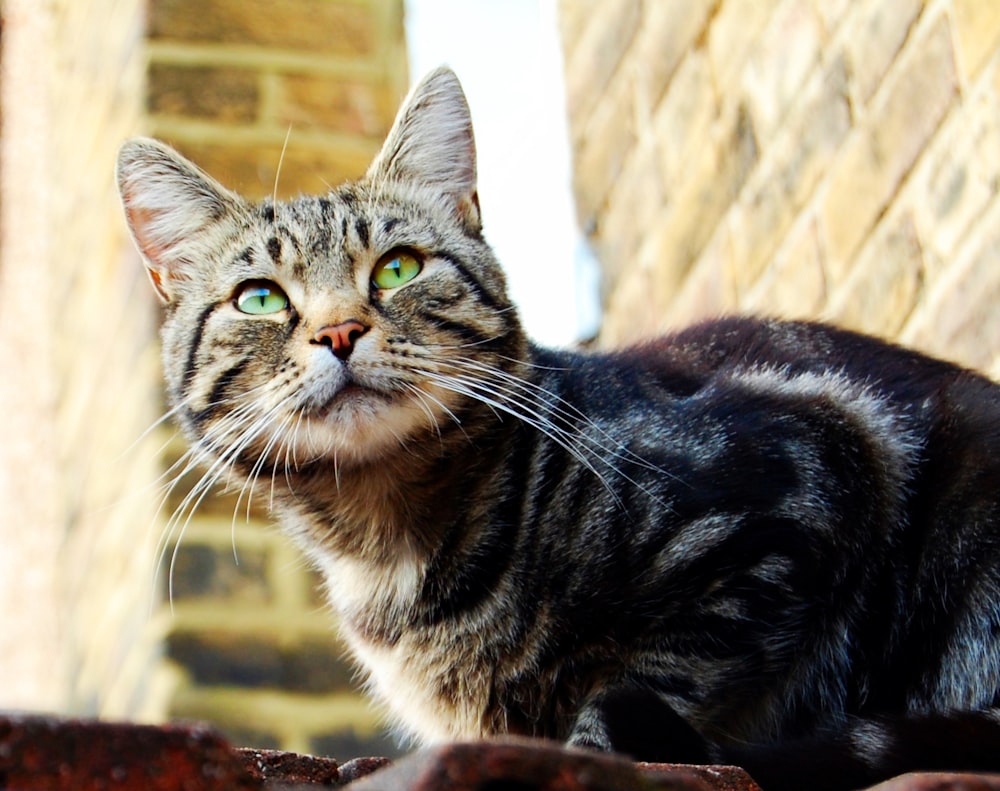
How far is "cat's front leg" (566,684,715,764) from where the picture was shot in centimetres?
178

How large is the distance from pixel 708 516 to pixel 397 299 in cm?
76

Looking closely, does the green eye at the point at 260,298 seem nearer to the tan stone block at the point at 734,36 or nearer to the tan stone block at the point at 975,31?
the tan stone block at the point at 975,31

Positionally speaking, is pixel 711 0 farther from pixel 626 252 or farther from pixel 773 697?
pixel 773 697

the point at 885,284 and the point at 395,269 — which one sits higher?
the point at 885,284

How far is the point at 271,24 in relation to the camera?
5348 mm

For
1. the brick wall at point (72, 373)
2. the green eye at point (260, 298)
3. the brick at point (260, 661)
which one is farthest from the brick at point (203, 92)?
the green eye at point (260, 298)

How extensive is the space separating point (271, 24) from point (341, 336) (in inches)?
128

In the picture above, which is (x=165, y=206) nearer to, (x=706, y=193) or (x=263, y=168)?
(x=706, y=193)

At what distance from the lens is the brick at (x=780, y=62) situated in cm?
344

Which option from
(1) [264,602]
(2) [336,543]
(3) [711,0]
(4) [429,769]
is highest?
(3) [711,0]

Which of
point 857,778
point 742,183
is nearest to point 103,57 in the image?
point 742,183

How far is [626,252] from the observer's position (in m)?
4.64

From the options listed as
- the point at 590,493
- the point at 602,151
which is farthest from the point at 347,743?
the point at 590,493

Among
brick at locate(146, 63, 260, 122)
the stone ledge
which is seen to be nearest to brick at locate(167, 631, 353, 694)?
brick at locate(146, 63, 260, 122)
